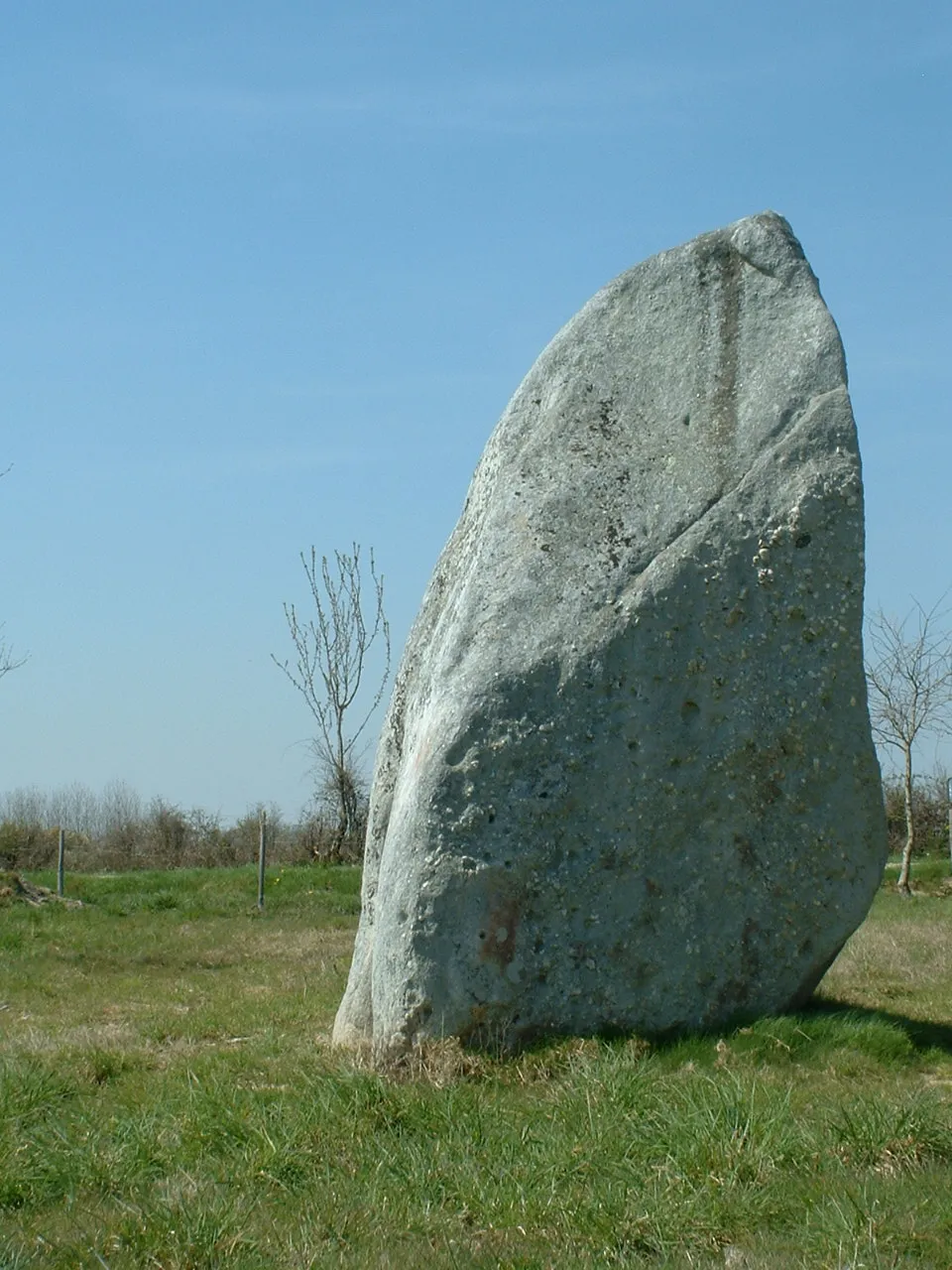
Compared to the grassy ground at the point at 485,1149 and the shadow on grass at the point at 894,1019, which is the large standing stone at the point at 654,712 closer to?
the shadow on grass at the point at 894,1019

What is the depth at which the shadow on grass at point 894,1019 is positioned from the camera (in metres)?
7.25

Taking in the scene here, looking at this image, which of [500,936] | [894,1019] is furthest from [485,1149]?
[894,1019]

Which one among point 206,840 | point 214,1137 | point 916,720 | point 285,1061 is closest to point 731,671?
point 285,1061

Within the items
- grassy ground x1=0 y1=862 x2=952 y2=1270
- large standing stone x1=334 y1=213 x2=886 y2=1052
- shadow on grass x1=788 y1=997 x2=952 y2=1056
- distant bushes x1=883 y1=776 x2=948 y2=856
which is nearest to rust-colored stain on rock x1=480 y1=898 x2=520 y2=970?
large standing stone x1=334 y1=213 x2=886 y2=1052

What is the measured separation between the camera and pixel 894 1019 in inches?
304

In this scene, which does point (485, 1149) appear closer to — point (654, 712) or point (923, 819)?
point (654, 712)

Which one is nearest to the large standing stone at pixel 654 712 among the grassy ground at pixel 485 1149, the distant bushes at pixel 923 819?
the grassy ground at pixel 485 1149

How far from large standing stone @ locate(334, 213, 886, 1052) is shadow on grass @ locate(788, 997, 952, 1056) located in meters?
0.20

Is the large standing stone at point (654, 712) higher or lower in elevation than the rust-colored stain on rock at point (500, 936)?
higher

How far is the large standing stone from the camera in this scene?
695 cm

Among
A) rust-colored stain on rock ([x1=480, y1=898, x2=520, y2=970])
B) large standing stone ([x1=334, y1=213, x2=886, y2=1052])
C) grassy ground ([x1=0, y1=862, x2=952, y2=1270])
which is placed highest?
large standing stone ([x1=334, y1=213, x2=886, y2=1052])

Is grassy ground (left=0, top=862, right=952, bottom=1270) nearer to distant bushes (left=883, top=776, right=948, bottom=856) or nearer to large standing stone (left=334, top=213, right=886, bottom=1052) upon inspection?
large standing stone (left=334, top=213, right=886, bottom=1052)

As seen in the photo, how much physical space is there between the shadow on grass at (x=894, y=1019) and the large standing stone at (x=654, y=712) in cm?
20

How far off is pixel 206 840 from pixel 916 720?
14799 millimetres
